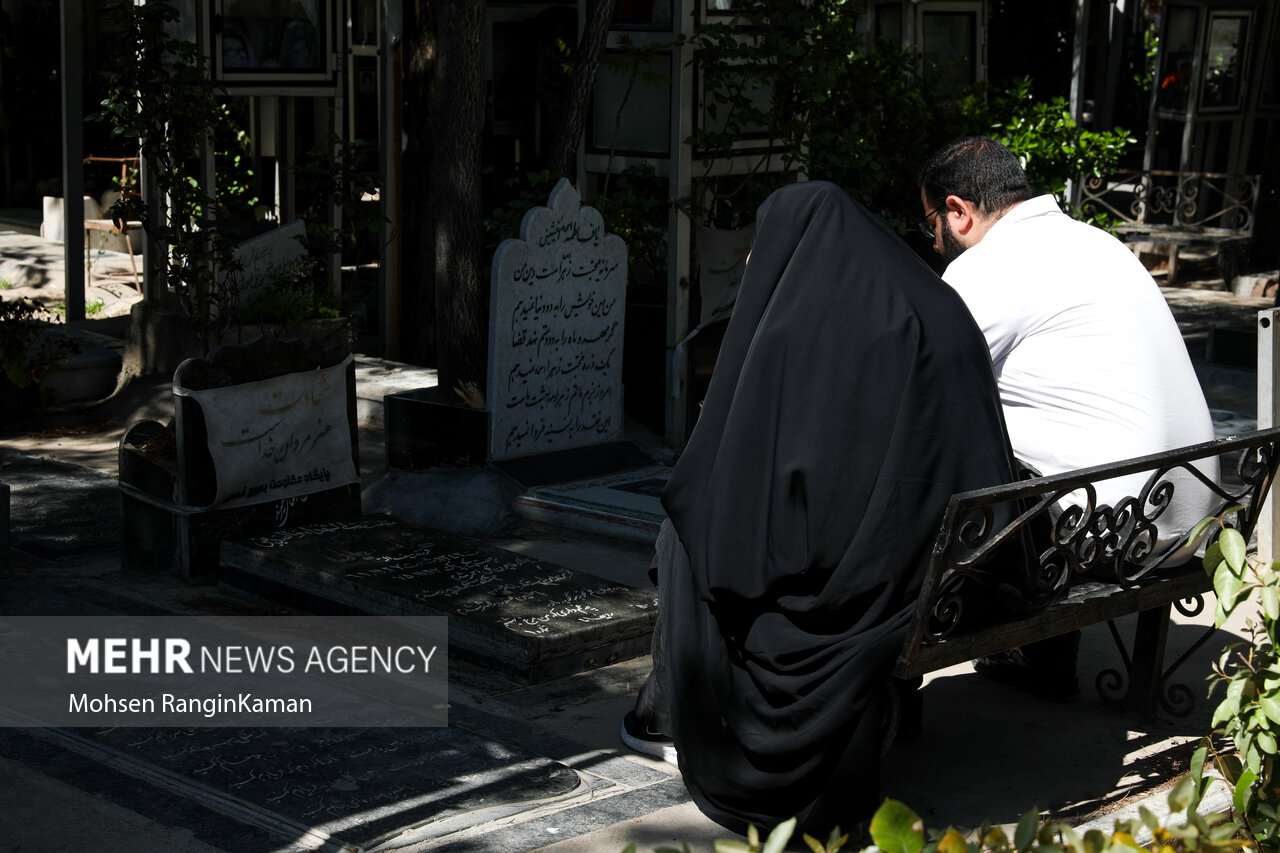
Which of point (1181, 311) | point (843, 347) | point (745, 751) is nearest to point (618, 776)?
point (745, 751)

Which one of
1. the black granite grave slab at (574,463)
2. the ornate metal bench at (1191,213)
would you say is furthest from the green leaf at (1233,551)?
the ornate metal bench at (1191,213)

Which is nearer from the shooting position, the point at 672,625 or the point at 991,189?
the point at 672,625

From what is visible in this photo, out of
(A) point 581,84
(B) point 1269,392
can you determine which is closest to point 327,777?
(B) point 1269,392

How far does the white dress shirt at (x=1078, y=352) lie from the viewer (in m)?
3.89

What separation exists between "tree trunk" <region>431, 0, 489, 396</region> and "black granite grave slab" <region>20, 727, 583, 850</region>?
3.37 m

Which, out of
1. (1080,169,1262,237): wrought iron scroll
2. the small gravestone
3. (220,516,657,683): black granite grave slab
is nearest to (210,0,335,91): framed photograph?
the small gravestone

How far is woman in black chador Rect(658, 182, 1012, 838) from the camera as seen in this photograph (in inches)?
130

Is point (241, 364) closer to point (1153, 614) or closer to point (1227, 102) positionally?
point (1153, 614)

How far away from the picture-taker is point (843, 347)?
10.9 ft

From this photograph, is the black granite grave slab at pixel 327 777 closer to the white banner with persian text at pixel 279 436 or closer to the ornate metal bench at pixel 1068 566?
the ornate metal bench at pixel 1068 566

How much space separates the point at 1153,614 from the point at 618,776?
5.38ft

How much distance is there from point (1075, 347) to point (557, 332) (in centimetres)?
360

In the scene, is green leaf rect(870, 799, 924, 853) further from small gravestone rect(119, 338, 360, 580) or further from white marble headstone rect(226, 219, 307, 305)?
white marble headstone rect(226, 219, 307, 305)

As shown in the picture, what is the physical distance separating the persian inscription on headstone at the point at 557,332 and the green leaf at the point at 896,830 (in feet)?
16.8
